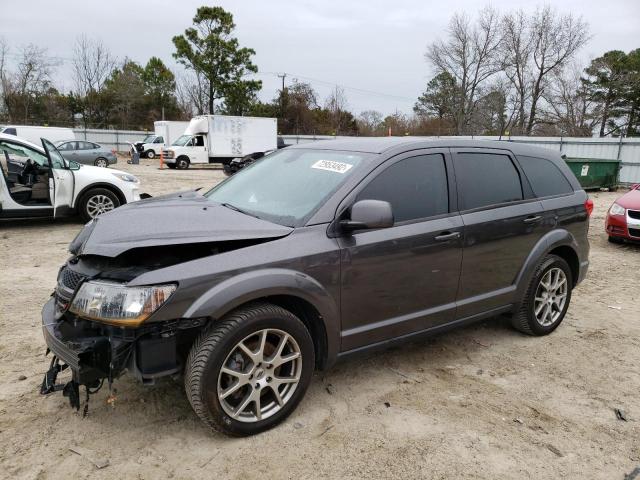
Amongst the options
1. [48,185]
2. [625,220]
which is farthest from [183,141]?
[625,220]

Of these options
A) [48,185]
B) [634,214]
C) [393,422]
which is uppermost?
[48,185]

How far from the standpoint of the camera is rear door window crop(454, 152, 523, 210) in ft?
12.2

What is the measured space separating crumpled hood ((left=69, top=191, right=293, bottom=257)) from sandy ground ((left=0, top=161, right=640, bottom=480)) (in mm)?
1071

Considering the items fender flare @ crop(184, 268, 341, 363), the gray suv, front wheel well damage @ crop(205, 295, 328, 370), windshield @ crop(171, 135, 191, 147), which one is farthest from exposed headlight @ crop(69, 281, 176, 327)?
windshield @ crop(171, 135, 191, 147)

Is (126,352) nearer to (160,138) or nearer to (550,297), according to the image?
(550,297)

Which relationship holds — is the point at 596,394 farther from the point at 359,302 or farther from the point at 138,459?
the point at 138,459

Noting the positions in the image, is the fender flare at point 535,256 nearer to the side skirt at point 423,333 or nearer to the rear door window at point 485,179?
the side skirt at point 423,333

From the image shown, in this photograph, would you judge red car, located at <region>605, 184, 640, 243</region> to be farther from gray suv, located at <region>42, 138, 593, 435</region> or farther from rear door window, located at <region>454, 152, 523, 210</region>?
rear door window, located at <region>454, 152, 523, 210</region>

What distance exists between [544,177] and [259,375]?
3187mm

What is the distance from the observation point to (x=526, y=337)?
14.6ft

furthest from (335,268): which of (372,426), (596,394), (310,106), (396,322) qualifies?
(310,106)

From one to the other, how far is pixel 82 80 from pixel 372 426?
57889 millimetres

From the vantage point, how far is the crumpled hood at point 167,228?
2.66 meters

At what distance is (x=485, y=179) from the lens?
3.89 m
